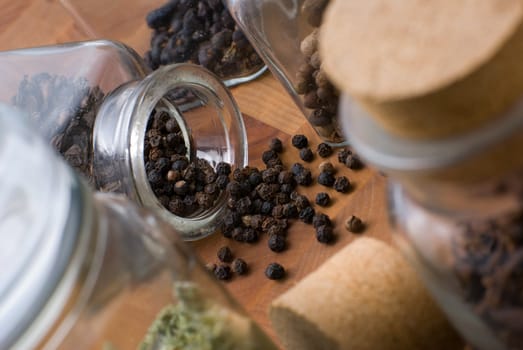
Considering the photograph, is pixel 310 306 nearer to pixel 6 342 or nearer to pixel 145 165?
pixel 6 342

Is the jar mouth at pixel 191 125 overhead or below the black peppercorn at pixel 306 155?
overhead

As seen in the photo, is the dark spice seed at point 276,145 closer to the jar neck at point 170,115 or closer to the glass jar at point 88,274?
the jar neck at point 170,115

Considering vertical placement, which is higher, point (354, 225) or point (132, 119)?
point (132, 119)

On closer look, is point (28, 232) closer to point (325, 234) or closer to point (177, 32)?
point (325, 234)

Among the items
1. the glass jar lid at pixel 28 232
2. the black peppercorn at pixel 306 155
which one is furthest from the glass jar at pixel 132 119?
the glass jar lid at pixel 28 232

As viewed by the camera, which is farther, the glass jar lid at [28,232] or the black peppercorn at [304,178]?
the black peppercorn at [304,178]

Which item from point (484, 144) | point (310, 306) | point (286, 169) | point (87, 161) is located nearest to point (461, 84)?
point (484, 144)

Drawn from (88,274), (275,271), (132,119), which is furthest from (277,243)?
(88,274)
